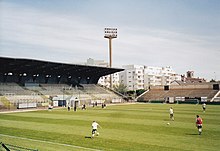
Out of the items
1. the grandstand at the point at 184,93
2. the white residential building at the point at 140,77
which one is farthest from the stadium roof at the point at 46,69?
the white residential building at the point at 140,77

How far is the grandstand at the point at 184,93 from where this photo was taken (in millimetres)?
90750

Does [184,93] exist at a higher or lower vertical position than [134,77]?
lower

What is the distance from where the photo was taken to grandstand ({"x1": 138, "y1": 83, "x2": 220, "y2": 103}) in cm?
9075

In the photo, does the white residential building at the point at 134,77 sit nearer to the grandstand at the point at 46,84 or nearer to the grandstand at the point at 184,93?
the grandstand at the point at 184,93

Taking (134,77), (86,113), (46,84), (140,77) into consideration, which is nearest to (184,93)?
(46,84)

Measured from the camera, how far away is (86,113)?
49438 mm

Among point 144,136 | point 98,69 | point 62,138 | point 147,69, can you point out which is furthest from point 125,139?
point 147,69

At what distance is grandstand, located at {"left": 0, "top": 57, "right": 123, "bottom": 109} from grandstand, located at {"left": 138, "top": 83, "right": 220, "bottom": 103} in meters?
15.6

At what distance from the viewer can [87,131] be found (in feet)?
88.3

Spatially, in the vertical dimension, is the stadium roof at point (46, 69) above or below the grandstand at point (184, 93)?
above

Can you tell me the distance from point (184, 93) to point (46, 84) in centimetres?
4794

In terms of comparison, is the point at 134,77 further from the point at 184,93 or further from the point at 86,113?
the point at 86,113

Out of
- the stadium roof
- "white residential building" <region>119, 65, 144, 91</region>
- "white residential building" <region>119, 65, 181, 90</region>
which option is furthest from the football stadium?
"white residential building" <region>119, 65, 181, 90</region>

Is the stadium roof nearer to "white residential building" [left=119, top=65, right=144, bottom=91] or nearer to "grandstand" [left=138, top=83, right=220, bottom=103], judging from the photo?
"grandstand" [left=138, top=83, right=220, bottom=103]
